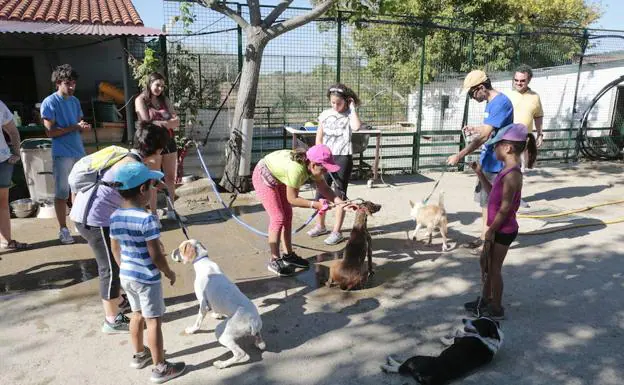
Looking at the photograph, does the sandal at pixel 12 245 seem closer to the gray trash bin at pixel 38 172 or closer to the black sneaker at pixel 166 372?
the gray trash bin at pixel 38 172

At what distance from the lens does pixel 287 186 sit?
4.34m

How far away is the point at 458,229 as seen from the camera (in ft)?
20.5

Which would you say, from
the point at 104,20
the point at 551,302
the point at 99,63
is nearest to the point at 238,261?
the point at 551,302

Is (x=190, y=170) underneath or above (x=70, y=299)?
above

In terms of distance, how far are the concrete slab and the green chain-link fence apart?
111 inches

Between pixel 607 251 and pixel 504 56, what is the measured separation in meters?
6.06

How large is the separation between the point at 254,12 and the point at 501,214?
5.17m

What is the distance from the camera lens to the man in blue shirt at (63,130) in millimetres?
5035

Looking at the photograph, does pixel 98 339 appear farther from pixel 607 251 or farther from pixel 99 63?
pixel 99 63

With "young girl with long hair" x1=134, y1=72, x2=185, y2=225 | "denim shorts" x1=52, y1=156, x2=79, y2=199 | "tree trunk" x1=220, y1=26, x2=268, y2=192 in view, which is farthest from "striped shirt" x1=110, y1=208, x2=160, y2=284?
"tree trunk" x1=220, y1=26, x2=268, y2=192

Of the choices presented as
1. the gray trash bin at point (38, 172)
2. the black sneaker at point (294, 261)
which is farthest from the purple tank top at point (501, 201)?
the gray trash bin at point (38, 172)

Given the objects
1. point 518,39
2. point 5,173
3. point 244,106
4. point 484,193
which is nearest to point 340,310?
point 484,193

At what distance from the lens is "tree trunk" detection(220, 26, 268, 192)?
7316mm

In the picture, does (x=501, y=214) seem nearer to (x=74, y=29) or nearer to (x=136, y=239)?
(x=136, y=239)
